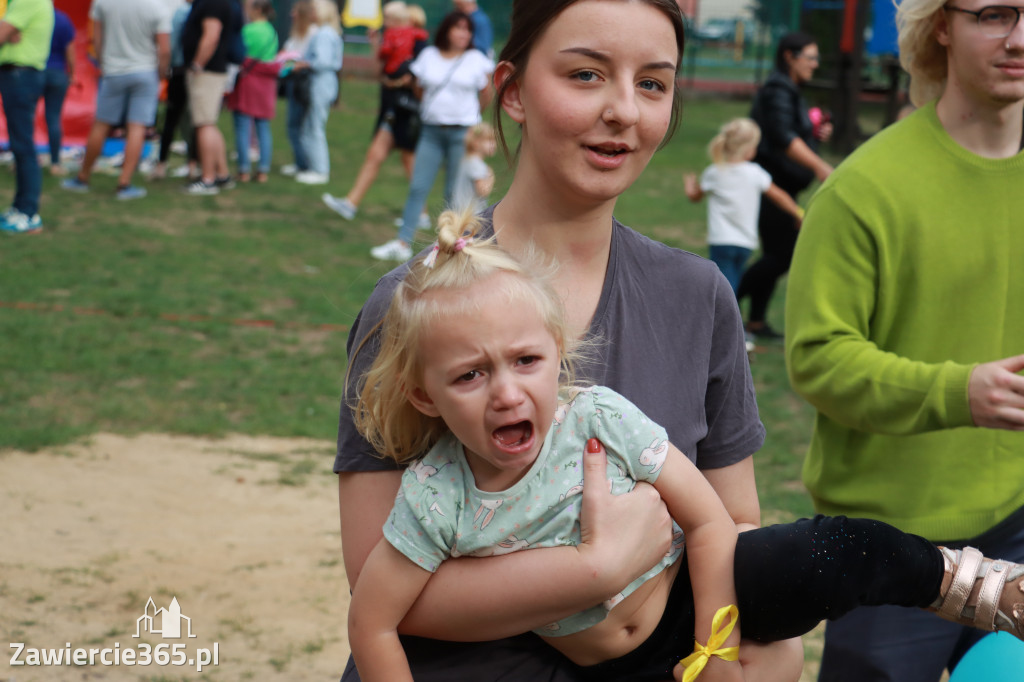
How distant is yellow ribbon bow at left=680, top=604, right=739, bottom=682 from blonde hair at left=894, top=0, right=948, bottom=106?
5.35 ft

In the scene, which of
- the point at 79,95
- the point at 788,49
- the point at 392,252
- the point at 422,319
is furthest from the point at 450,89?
the point at 422,319

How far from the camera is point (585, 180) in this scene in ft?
6.07

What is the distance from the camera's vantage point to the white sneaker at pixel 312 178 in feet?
43.2

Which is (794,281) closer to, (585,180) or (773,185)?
(585,180)

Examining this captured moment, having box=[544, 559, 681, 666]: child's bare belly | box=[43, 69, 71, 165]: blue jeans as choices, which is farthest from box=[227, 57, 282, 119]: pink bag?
box=[544, 559, 681, 666]: child's bare belly

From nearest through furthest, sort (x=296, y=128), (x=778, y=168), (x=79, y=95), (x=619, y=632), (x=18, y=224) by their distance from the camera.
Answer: (x=619, y=632) < (x=778, y=168) < (x=18, y=224) < (x=296, y=128) < (x=79, y=95)

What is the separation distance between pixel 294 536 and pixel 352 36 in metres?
22.1

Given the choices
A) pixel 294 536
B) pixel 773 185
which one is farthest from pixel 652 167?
pixel 294 536

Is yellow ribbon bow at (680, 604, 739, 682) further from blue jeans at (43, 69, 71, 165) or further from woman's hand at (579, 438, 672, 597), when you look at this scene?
blue jeans at (43, 69, 71, 165)

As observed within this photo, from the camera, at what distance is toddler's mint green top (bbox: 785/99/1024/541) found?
8.34 feet

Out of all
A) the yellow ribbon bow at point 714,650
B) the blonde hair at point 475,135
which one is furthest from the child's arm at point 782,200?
→ the yellow ribbon bow at point 714,650

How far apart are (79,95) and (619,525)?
13969mm

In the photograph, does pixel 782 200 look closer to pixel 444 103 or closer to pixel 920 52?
pixel 444 103

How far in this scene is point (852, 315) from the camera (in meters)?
2.59
